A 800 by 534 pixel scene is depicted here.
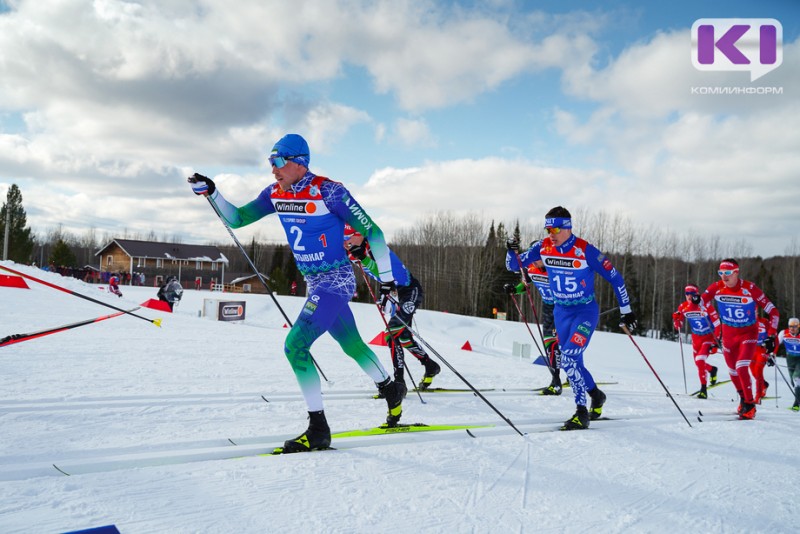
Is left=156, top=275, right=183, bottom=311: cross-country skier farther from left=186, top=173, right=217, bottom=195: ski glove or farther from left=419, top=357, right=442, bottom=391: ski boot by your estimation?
left=186, top=173, right=217, bottom=195: ski glove

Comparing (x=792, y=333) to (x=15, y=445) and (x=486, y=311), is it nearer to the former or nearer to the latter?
(x=15, y=445)

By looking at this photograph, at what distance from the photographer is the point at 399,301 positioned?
263 inches

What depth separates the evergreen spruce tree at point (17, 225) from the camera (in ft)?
184

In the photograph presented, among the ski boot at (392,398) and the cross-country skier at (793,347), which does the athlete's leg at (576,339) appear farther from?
the cross-country skier at (793,347)

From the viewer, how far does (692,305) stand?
10641 millimetres

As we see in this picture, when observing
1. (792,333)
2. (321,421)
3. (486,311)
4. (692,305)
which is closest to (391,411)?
(321,421)

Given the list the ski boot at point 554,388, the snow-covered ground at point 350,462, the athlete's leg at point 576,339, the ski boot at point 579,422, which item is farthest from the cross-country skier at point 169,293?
the ski boot at point 579,422

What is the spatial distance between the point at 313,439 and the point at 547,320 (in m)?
5.77

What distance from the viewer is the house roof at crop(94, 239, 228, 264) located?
66.0 meters

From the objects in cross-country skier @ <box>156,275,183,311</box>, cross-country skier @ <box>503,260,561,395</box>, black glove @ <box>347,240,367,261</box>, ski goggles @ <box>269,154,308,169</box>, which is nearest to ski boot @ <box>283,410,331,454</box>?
ski goggles @ <box>269,154,308,169</box>

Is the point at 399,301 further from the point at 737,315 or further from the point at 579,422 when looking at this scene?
the point at 737,315

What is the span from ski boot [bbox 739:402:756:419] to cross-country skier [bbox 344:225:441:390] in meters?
4.01

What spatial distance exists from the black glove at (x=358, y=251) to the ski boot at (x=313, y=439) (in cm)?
265

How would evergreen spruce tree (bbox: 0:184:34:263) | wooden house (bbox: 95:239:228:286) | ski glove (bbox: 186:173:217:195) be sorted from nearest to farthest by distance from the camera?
1. ski glove (bbox: 186:173:217:195)
2. evergreen spruce tree (bbox: 0:184:34:263)
3. wooden house (bbox: 95:239:228:286)
